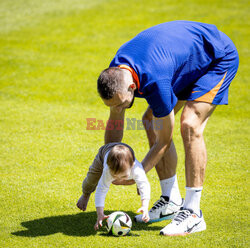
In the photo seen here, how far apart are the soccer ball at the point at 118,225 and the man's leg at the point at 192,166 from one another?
1.07ft

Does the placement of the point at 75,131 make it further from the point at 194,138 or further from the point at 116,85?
the point at 116,85

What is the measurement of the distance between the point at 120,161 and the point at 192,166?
2.43 ft

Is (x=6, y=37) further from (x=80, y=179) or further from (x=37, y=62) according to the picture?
(x=80, y=179)

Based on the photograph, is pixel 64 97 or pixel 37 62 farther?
pixel 37 62

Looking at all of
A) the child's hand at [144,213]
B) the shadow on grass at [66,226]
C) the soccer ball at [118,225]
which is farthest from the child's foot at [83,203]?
the child's hand at [144,213]

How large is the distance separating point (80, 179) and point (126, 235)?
4.70ft

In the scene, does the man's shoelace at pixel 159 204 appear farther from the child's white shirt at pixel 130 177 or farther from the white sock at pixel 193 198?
the child's white shirt at pixel 130 177

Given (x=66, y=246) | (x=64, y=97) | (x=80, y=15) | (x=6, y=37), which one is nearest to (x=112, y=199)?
(x=66, y=246)

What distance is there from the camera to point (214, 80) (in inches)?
153

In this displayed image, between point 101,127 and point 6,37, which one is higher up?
point 6,37

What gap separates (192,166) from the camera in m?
3.87

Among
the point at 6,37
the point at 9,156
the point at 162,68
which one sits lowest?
the point at 9,156

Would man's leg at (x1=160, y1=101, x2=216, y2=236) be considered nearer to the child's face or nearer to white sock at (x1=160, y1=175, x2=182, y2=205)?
white sock at (x1=160, y1=175, x2=182, y2=205)

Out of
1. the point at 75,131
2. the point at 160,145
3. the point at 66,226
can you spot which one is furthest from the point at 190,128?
the point at 75,131
